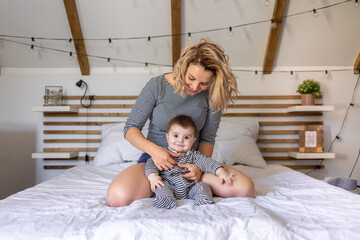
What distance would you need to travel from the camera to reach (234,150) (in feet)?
9.16

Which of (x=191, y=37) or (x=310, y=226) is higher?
(x=191, y=37)

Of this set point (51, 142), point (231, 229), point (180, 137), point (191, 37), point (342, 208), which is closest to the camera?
point (231, 229)

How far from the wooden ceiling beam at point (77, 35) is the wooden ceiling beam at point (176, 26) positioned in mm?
936

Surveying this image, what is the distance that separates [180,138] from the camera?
1.66m

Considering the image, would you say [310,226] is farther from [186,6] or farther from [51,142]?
[51,142]

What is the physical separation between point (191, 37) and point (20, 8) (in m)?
1.71

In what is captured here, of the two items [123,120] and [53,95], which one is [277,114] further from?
[53,95]

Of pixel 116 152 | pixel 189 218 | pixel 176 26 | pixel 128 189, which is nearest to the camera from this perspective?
pixel 189 218

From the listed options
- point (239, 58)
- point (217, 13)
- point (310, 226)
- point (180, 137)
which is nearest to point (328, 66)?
point (239, 58)

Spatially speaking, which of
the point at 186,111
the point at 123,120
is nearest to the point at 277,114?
the point at 123,120

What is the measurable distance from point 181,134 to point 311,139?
2058 mm

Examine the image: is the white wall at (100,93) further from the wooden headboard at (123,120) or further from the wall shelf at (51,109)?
the wall shelf at (51,109)

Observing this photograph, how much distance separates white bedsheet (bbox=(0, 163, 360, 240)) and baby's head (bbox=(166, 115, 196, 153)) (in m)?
0.34

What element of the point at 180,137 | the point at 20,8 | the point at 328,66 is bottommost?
the point at 180,137
